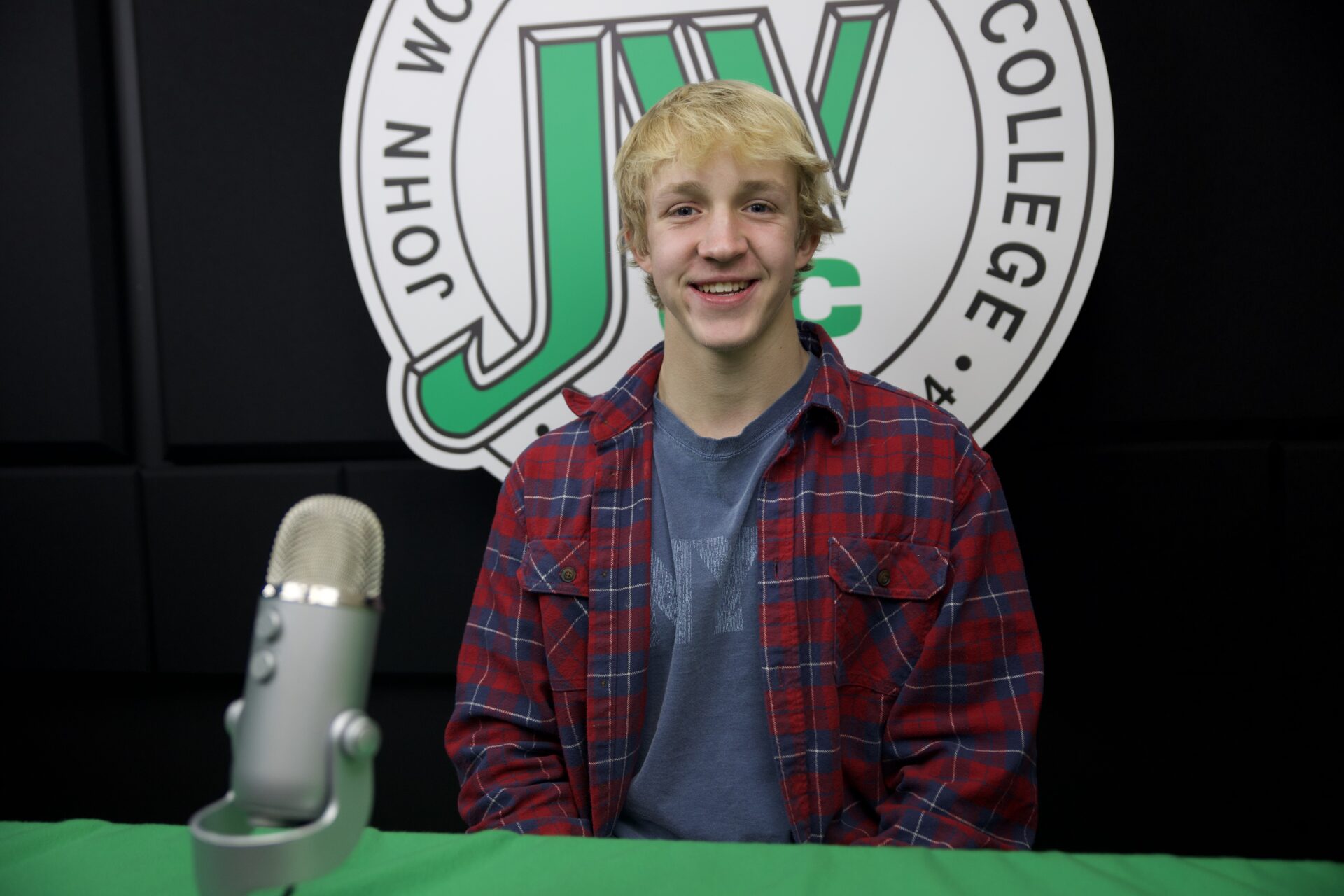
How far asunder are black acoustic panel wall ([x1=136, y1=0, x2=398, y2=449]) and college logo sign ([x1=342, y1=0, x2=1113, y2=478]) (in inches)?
4.5

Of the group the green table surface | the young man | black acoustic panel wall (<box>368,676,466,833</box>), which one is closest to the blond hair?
the young man

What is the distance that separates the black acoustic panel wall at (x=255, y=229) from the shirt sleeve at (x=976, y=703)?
0.94 metres

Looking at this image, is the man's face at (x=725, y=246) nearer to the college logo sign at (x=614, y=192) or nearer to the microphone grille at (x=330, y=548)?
the college logo sign at (x=614, y=192)

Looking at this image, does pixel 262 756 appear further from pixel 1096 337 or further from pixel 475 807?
pixel 1096 337

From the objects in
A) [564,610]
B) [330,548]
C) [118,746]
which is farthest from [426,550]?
[330,548]

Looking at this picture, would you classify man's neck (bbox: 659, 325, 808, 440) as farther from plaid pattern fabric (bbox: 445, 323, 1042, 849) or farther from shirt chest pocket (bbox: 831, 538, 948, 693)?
shirt chest pocket (bbox: 831, 538, 948, 693)

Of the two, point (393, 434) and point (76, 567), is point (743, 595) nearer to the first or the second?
point (393, 434)

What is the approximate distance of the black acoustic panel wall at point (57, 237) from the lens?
1.63m

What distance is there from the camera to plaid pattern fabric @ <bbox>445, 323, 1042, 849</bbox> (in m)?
1.09

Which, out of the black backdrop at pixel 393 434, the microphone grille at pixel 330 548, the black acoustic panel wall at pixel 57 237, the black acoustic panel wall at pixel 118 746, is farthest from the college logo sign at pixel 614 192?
the microphone grille at pixel 330 548

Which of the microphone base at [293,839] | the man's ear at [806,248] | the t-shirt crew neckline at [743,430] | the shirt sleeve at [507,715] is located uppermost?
the man's ear at [806,248]

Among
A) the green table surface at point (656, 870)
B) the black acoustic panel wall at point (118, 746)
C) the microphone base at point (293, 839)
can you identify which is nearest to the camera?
the microphone base at point (293, 839)

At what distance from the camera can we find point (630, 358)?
60.1 inches

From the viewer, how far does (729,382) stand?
120cm
